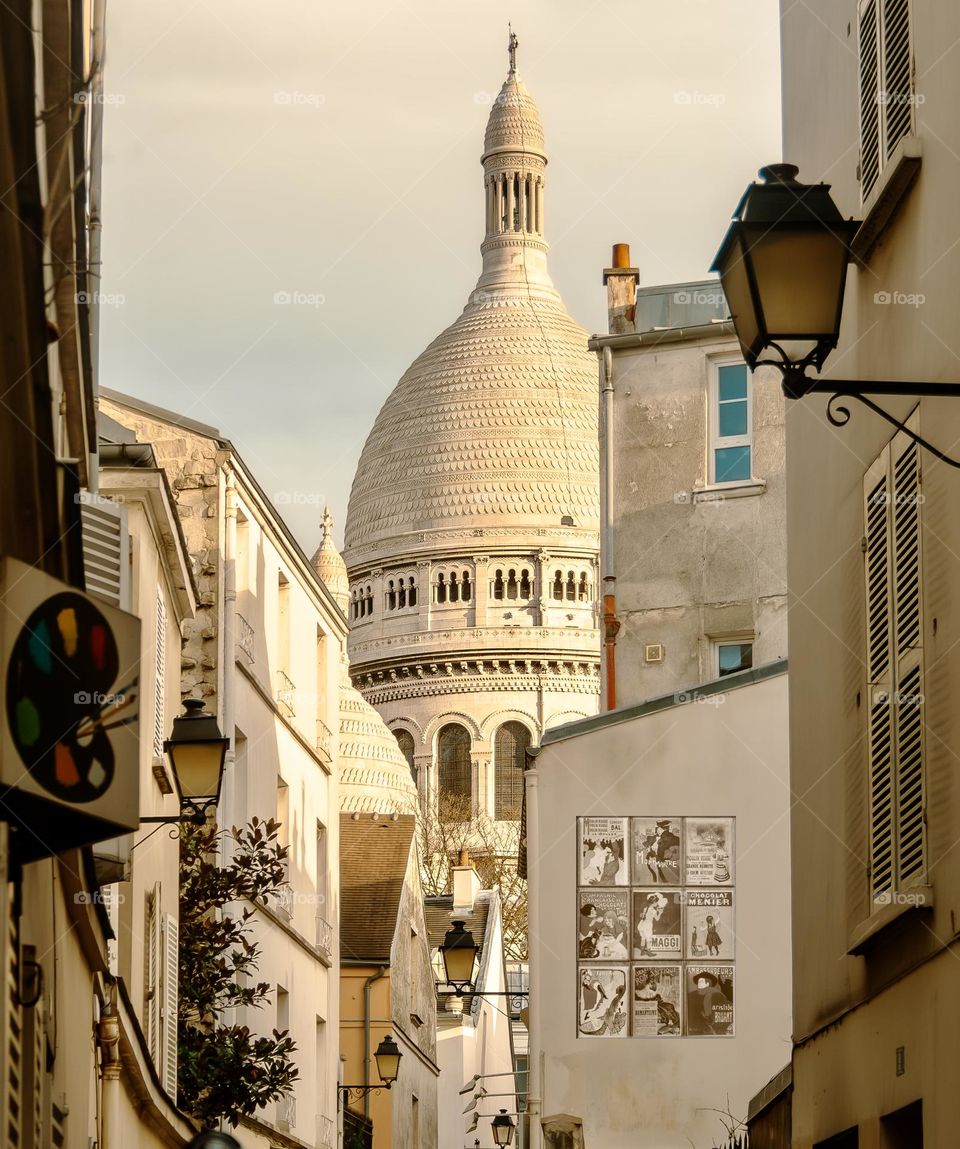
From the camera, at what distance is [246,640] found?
18531 millimetres

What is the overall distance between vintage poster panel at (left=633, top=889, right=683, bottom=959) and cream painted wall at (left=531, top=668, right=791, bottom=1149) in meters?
0.44

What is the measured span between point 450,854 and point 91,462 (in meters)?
71.2

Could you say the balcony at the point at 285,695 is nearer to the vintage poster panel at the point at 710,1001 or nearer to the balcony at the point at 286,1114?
the balcony at the point at 286,1114

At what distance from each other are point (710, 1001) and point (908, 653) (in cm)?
996

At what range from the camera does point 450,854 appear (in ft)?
260

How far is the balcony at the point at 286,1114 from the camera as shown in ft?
65.2

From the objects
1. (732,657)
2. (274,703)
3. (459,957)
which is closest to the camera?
(459,957)

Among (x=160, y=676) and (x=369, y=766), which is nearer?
(x=160, y=676)

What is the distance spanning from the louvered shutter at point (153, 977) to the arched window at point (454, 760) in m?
89.9

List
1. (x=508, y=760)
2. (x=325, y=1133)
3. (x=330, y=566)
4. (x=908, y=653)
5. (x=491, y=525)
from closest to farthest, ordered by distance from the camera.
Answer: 1. (x=908, y=653)
2. (x=325, y=1133)
3. (x=330, y=566)
4. (x=508, y=760)
5. (x=491, y=525)

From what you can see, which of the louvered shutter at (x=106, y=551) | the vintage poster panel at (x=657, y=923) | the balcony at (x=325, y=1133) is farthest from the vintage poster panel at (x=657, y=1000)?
the louvered shutter at (x=106, y=551)

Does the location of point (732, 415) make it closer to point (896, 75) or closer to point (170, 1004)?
point (170, 1004)

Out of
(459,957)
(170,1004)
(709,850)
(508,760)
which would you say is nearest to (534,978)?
(459,957)

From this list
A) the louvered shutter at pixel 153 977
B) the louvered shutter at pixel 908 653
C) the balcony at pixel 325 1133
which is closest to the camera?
the louvered shutter at pixel 908 653
